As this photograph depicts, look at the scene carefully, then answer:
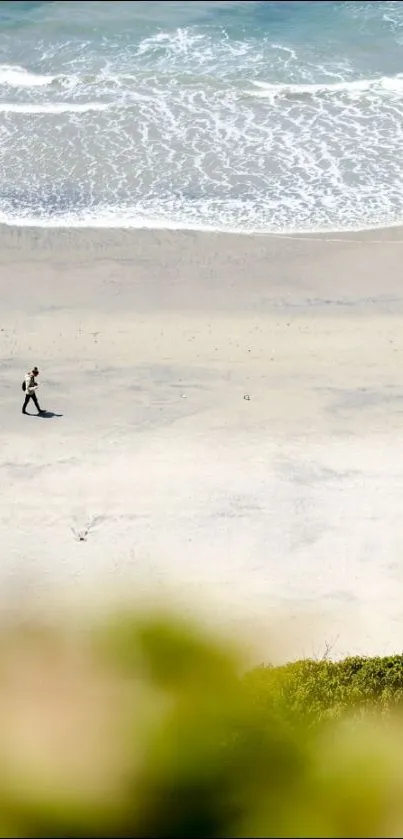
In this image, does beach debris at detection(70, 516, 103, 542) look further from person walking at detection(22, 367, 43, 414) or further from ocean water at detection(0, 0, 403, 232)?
ocean water at detection(0, 0, 403, 232)

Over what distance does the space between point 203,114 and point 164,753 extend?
1147 inches

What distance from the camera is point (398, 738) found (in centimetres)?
810

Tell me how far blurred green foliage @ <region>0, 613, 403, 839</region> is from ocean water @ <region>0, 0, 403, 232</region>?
19.8 metres

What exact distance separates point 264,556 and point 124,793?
31.6ft

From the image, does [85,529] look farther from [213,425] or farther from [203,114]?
[203,114]

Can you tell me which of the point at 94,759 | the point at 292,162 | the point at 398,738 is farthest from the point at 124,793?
the point at 292,162

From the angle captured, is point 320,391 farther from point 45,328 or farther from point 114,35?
point 114,35

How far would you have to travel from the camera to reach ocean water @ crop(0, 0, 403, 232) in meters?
26.1

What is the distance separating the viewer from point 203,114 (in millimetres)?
31516

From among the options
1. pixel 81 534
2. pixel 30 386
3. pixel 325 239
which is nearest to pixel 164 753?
pixel 81 534

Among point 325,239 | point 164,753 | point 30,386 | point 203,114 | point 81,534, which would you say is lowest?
point 164,753

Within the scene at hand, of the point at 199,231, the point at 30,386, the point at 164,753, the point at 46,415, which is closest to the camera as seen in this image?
the point at 164,753

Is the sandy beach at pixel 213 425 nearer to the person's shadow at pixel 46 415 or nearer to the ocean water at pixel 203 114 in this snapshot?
the person's shadow at pixel 46 415

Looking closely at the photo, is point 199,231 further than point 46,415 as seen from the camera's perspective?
Yes
